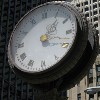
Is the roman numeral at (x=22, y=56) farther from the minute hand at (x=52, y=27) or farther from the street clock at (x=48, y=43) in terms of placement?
the minute hand at (x=52, y=27)

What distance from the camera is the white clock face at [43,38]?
9016mm

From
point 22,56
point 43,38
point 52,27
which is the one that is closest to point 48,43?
point 43,38

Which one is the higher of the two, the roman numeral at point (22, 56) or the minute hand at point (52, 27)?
the minute hand at point (52, 27)

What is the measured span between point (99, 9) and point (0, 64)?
118 ft

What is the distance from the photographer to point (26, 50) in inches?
376

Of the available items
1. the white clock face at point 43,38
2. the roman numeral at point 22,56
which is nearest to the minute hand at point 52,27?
the white clock face at point 43,38

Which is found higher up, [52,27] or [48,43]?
[52,27]

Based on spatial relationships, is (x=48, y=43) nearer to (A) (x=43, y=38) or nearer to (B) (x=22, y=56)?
(A) (x=43, y=38)

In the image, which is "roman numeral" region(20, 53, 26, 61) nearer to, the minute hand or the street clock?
the street clock

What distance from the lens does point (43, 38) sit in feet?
30.8

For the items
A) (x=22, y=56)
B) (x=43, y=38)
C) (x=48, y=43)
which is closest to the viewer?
(x=48, y=43)

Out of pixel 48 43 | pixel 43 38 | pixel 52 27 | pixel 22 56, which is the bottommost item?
pixel 22 56

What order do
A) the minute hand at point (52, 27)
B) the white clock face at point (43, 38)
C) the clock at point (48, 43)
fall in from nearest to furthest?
1. the clock at point (48, 43)
2. the white clock face at point (43, 38)
3. the minute hand at point (52, 27)

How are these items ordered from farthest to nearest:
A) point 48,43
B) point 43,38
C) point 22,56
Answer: point 22,56
point 43,38
point 48,43
